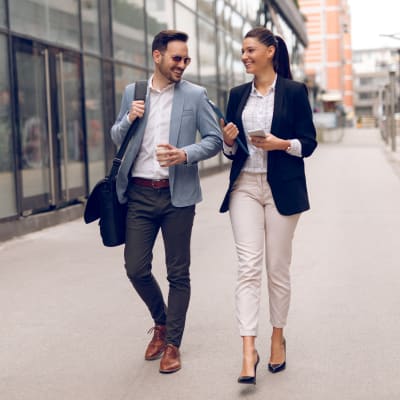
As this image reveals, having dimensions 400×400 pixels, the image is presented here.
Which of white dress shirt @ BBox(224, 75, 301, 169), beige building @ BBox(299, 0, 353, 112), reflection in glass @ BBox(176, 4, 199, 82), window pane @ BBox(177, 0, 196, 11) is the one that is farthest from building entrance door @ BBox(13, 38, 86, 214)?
beige building @ BBox(299, 0, 353, 112)

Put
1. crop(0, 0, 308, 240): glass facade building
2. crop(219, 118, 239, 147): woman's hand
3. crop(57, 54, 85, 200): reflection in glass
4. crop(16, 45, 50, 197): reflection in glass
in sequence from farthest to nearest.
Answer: crop(57, 54, 85, 200): reflection in glass
crop(16, 45, 50, 197): reflection in glass
crop(0, 0, 308, 240): glass facade building
crop(219, 118, 239, 147): woman's hand

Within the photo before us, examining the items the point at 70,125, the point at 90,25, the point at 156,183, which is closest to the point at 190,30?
the point at 90,25

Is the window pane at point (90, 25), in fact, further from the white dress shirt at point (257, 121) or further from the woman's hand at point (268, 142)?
the woman's hand at point (268, 142)

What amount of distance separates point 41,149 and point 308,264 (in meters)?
4.95

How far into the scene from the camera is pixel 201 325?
18.5 ft

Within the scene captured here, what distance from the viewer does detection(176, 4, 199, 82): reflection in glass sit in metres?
20.0

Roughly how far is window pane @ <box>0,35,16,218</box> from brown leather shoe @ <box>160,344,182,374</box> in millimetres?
6279

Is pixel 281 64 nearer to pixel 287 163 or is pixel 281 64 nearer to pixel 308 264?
pixel 287 163

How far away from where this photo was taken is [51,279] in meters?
7.53

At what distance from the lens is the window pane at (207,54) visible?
22.5m

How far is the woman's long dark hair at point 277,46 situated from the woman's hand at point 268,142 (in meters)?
0.45

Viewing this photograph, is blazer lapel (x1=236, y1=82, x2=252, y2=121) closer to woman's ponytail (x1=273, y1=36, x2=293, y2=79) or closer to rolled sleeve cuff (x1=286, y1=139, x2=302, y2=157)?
woman's ponytail (x1=273, y1=36, x2=293, y2=79)

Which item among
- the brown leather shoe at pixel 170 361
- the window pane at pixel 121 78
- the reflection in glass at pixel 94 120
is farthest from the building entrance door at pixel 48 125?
the brown leather shoe at pixel 170 361

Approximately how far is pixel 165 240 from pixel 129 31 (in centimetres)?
1188
